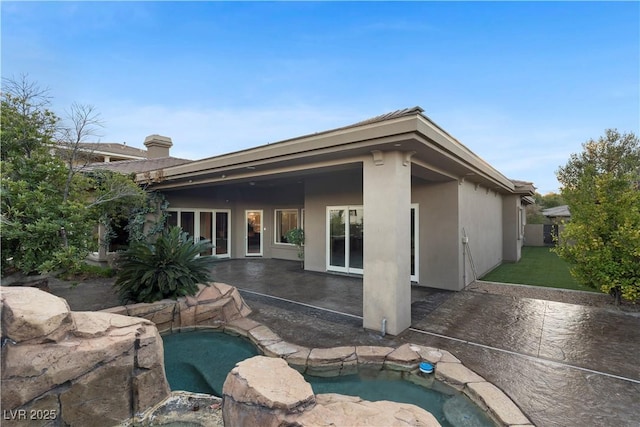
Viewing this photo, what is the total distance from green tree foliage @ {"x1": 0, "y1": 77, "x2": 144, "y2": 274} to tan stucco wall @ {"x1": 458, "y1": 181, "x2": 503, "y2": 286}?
875 centimetres

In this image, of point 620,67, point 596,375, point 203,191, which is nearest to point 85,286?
point 203,191

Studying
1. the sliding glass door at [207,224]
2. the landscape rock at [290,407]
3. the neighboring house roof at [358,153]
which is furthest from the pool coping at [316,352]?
the sliding glass door at [207,224]

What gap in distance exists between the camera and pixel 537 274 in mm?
10234

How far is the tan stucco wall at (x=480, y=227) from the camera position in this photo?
8.65 meters

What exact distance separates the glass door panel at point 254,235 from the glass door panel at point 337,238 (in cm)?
534

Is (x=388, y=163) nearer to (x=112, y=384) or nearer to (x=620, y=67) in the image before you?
(x=112, y=384)

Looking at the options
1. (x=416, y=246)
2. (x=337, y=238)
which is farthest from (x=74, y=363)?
(x=416, y=246)

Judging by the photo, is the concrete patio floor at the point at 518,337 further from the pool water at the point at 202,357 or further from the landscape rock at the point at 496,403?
the pool water at the point at 202,357

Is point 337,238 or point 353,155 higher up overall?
point 353,155

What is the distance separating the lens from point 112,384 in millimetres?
3219

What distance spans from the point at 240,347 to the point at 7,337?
9.88 feet

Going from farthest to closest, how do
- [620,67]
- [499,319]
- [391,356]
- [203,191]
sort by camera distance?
[203,191], [620,67], [499,319], [391,356]

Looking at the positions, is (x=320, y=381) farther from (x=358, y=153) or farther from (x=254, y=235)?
(x=254, y=235)

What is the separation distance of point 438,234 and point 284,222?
769 centimetres
